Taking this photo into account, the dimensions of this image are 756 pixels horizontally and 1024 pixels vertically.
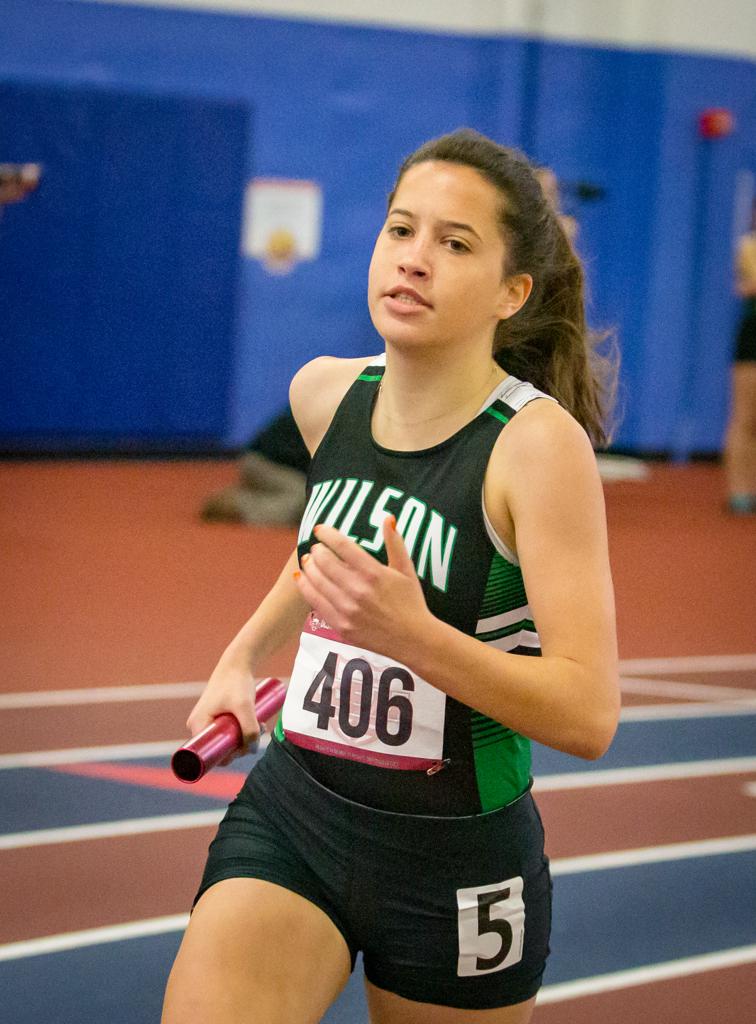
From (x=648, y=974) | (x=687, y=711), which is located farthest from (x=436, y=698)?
(x=687, y=711)

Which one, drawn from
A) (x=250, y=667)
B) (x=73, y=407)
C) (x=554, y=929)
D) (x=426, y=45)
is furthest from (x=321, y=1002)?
(x=426, y=45)

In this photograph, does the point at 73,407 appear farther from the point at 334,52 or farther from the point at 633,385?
the point at 633,385

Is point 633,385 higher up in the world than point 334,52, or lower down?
lower down

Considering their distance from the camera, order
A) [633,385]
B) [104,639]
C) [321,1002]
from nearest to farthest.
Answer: [321,1002] < [104,639] < [633,385]

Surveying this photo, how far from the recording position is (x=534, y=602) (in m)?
1.80

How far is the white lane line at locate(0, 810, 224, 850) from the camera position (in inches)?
145

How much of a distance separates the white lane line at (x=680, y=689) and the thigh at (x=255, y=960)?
3704mm

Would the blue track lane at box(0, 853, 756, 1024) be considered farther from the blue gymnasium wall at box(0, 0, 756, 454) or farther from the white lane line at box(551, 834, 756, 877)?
the blue gymnasium wall at box(0, 0, 756, 454)

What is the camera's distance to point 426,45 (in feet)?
37.9

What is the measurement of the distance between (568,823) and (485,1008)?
2180 millimetres

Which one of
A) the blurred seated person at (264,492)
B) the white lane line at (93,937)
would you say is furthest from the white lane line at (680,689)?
the blurred seated person at (264,492)

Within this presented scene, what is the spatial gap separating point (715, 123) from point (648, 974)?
1030 centimetres

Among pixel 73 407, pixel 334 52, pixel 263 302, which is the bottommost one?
pixel 73 407

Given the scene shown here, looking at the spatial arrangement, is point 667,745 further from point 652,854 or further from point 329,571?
point 329,571
